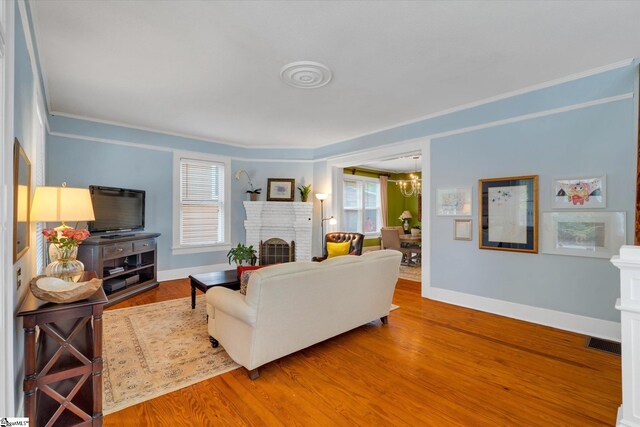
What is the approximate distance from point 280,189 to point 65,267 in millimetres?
4469

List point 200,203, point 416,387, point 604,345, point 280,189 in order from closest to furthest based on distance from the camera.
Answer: point 416,387 < point 604,345 < point 200,203 < point 280,189

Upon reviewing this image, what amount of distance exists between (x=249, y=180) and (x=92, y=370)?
493 cm

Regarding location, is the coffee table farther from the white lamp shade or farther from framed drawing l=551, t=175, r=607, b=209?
framed drawing l=551, t=175, r=607, b=209

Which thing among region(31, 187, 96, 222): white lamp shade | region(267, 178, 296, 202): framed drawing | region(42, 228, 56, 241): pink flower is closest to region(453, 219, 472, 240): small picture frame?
region(267, 178, 296, 202): framed drawing

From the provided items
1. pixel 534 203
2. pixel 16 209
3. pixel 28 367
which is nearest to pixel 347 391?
pixel 28 367

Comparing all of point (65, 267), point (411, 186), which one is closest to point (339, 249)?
point (65, 267)

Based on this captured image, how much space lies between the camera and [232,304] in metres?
2.28

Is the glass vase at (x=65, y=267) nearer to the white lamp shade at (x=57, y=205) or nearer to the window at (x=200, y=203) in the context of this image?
the white lamp shade at (x=57, y=205)

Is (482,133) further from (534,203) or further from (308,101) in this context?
(308,101)

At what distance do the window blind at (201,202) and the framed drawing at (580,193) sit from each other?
535cm

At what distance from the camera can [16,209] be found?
1.46 meters

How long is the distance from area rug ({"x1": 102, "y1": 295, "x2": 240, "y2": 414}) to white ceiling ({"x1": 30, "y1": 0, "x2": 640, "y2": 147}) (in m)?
2.69

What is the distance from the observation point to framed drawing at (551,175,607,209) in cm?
297

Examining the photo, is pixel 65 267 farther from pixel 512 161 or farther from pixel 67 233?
pixel 512 161
